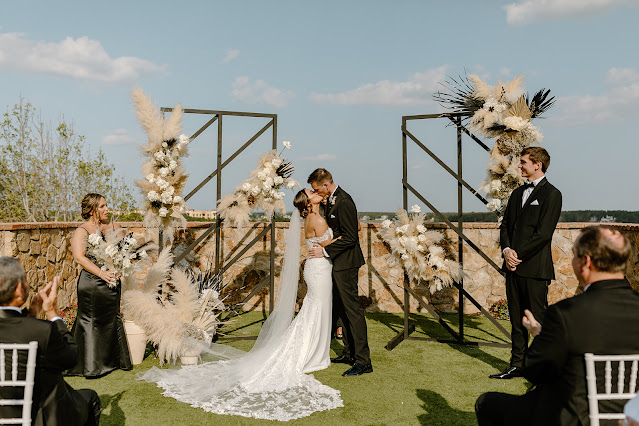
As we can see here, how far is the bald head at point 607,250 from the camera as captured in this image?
6.89ft

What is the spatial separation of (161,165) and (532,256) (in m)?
4.18

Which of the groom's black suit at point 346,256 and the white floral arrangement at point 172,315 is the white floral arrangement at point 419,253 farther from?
the white floral arrangement at point 172,315

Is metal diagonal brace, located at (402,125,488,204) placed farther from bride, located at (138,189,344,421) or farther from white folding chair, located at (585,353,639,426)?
white folding chair, located at (585,353,639,426)

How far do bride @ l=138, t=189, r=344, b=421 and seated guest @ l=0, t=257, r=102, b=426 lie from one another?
175cm

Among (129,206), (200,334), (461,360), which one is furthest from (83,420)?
(129,206)

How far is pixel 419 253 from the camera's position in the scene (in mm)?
6258

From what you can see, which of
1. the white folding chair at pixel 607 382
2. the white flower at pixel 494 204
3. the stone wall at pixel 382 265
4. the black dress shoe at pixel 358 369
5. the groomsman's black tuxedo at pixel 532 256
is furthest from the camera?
the stone wall at pixel 382 265

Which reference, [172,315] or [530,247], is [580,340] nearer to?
[530,247]

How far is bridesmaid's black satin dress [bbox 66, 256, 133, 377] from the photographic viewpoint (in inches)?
195

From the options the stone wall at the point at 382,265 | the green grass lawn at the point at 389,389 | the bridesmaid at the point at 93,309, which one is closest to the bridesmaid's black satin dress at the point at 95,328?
the bridesmaid at the point at 93,309

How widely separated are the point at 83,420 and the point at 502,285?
271 inches

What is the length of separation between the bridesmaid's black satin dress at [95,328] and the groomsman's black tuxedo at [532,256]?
12.9 feet

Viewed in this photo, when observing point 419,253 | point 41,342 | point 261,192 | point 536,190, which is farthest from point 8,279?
point 419,253

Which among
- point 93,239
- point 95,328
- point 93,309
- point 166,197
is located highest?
point 166,197
